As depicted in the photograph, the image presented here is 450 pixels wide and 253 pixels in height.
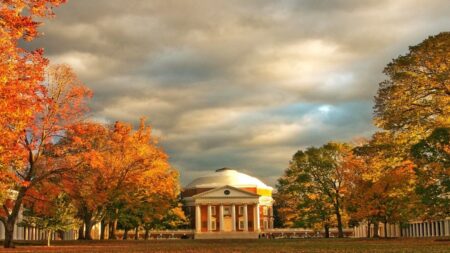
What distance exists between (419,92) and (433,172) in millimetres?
6123

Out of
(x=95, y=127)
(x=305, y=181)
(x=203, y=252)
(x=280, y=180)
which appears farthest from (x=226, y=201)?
(x=203, y=252)

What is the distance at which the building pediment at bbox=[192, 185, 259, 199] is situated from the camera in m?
135

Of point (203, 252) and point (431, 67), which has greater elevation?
point (431, 67)

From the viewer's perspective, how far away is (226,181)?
516 ft

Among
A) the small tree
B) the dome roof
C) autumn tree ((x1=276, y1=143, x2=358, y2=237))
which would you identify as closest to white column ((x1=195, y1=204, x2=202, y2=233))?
the dome roof

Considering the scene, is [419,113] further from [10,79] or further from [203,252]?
[10,79]

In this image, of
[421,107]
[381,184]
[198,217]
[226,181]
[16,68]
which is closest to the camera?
[16,68]

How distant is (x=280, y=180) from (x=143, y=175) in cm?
3274

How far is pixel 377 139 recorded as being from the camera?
41.3 metres

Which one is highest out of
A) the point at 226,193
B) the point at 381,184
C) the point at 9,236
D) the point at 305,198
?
the point at 226,193

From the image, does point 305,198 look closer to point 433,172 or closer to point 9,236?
point 433,172

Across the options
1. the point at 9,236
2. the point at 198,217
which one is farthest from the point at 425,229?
the point at 9,236

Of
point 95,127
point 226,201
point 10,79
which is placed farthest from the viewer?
point 226,201

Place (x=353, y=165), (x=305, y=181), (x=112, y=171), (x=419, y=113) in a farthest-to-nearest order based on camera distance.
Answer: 1. (x=305, y=181)
2. (x=353, y=165)
3. (x=112, y=171)
4. (x=419, y=113)
